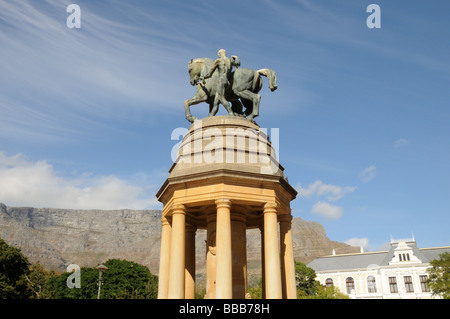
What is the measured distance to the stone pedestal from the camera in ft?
53.7

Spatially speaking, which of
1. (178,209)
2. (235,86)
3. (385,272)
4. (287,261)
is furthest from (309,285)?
(178,209)

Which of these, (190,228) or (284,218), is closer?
(284,218)

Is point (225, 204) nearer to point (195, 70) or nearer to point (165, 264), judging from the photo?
point (165, 264)

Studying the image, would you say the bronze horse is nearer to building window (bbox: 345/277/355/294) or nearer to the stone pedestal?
the stone pedestal

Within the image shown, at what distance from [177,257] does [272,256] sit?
13.4 feet

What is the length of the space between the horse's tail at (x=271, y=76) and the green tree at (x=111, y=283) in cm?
7004

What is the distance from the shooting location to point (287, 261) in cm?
1917

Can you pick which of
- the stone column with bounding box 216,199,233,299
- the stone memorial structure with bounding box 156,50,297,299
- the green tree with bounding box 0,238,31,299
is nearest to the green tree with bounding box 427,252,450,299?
the stone memorial structure with bounding box 156,50,297,299

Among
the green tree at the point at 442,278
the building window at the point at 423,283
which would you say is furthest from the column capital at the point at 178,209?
the building window at the point at 423,283

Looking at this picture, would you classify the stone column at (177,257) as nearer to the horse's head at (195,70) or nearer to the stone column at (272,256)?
the stone column at (272,256)

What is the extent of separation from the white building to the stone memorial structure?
8547 cm

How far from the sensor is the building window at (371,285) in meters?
97.6
